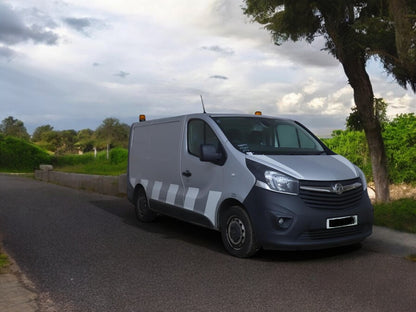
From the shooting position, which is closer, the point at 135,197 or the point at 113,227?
the point at 113,227

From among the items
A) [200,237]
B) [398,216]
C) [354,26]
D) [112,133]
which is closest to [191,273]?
[200,237]

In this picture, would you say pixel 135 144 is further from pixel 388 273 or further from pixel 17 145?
pixel 17 145

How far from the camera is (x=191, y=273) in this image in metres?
5.18

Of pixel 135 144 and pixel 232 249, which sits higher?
pixel 135 144

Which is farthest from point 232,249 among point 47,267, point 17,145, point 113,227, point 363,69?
point 17,145

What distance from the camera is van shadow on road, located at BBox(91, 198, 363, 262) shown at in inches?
232

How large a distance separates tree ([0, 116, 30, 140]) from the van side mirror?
3584 inches

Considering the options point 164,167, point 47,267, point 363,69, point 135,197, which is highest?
point 363,69

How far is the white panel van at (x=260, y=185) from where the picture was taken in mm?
5379

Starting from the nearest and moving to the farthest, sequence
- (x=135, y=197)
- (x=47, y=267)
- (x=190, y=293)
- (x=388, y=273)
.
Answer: (x=190, y=293), (x=388, y=273), (x=47, y=267), (x=135, y=197)

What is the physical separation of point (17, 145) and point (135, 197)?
31.8 meters

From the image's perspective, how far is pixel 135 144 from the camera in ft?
29.1

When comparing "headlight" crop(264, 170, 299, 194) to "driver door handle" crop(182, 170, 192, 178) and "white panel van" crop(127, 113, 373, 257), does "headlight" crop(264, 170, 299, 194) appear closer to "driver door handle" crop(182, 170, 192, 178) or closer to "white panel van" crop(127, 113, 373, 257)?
"white panel van" crop(127, 113, 373, 257)

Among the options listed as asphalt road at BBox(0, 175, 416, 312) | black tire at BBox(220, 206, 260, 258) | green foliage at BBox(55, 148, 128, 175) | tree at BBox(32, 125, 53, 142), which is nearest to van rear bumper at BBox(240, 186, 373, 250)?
black tire at BBox(220, 206, 260, 258)
